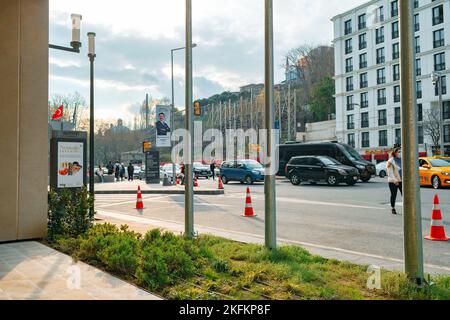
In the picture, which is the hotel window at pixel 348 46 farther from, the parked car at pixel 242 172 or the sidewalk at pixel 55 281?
the sidewalk at pixel 55 281

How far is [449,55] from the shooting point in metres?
49.2

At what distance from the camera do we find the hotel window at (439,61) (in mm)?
49972

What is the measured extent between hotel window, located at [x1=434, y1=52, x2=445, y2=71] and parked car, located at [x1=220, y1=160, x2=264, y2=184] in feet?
117

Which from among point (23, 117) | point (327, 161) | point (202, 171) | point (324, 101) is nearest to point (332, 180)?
point (327, 161)

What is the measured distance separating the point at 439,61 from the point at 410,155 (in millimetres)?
53660

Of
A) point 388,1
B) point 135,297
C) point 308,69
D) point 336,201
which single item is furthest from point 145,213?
point 308,69

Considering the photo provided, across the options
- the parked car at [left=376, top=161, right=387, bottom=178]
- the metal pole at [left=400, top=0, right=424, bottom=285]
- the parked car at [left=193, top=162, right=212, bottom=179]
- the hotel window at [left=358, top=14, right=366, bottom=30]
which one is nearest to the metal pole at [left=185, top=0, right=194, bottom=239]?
the metal pole at [left=400, top=0, right=424, bottom=285]

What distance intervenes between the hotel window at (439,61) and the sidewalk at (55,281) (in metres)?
54.4

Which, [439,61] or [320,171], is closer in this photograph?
[320,171]

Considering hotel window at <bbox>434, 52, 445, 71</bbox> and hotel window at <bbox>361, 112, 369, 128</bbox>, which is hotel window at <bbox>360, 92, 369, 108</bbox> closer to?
hotel window at <bbox>361, 112, 369, 128</bbox>

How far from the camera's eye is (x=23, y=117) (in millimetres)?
7219

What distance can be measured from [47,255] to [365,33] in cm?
6248

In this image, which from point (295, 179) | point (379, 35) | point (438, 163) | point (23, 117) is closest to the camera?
point (23, 117)

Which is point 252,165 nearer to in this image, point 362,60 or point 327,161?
point 327,161
